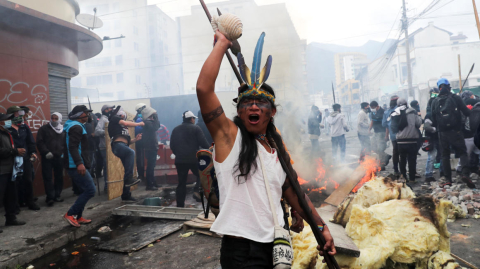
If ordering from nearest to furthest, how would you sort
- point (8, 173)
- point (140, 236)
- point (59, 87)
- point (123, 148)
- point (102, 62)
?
point (140, 236)
point (8, 173)
point (123, 148)
point (59, 87)
point (102, 62)

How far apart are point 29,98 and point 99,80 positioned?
186ft

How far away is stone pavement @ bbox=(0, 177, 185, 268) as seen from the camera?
165 inches

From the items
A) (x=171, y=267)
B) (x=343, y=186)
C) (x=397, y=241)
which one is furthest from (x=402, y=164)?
(x=171, y=267)

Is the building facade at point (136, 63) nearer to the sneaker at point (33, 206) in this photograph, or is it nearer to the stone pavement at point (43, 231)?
the sneaker at point (33, 206)

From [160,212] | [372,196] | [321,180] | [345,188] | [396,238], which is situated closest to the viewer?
[396,238]

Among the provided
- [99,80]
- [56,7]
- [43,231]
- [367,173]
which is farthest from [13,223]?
[99,80]

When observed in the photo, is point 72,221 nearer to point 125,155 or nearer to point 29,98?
point 125,155

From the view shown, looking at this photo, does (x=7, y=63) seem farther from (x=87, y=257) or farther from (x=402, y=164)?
(x=402, y=164)

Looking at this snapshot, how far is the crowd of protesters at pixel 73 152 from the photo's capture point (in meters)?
5.29

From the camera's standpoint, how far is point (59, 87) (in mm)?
8859

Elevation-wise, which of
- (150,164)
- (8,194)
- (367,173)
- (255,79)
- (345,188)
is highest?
(255,79)

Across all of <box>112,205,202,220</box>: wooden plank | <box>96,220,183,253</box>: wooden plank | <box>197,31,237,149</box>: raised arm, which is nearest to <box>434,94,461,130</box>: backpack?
<box>112,205,202,220</box>: wooden plank

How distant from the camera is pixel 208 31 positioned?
32156 millimetres

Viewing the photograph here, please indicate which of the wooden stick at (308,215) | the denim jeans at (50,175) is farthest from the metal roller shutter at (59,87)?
the wooden stick at (308,215)
